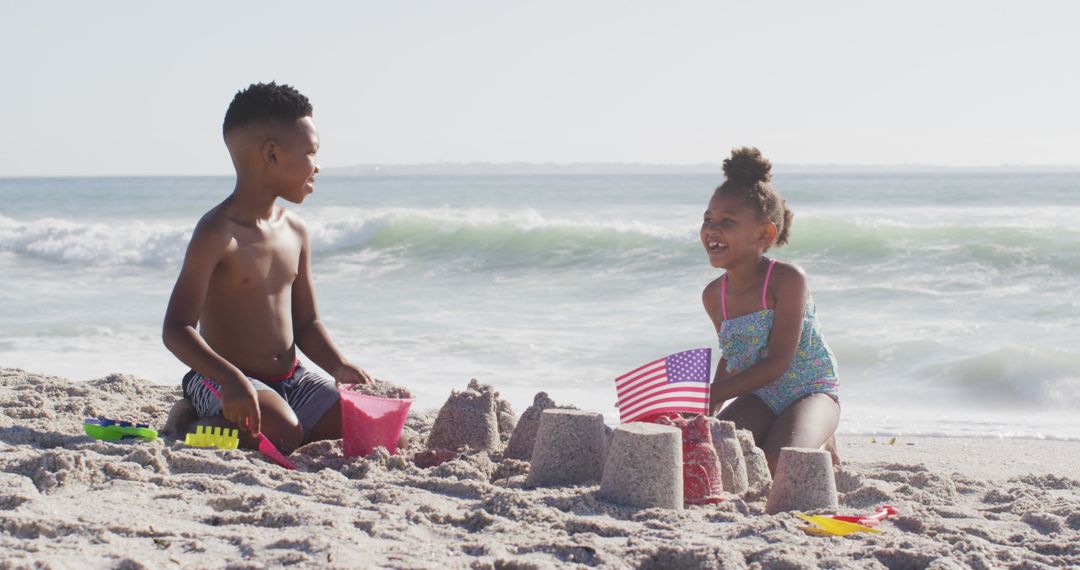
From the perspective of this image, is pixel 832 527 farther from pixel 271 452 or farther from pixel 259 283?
pixel 259 283

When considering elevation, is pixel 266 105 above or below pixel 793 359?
above

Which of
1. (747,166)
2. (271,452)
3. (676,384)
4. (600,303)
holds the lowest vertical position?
(600,303)

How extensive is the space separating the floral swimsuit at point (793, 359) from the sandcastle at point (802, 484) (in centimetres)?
91

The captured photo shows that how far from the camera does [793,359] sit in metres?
4.30

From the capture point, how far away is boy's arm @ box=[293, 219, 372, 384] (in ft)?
14.4

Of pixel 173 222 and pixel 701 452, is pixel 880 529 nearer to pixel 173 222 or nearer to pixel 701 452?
pixel 701 452

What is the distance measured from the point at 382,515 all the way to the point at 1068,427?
417 cm

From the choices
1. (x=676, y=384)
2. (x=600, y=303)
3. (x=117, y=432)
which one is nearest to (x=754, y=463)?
(x=676, y=384)

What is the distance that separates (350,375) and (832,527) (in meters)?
2.01

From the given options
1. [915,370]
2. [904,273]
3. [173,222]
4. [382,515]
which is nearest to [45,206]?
[173,222]

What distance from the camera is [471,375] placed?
703 cm

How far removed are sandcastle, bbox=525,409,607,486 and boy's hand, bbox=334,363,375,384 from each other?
102 cm

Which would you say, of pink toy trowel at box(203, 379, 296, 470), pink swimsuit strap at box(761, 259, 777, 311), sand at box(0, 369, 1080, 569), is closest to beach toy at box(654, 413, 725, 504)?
sand at box(0, 369, 1080, 569)

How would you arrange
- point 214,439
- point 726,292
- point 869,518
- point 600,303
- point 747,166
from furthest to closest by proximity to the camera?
point 600,303 < point 726,292 < point 747,166 < point 214,439 < point 869,518
